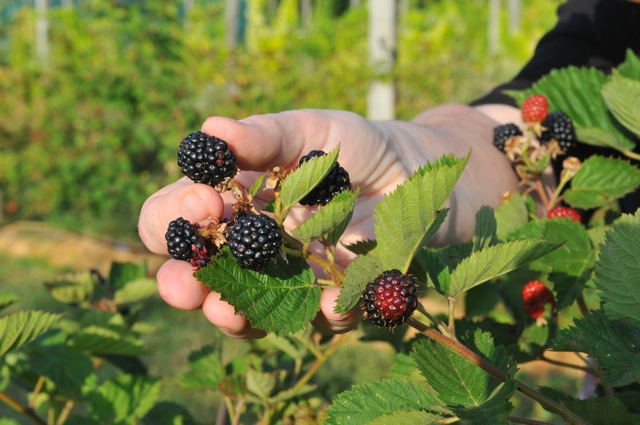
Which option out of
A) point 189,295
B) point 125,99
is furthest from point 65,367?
point 125,99

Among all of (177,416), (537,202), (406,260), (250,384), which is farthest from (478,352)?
(177,416)

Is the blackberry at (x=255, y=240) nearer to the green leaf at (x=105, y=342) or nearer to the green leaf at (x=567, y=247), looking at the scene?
the green leaf at (x=567, y=247)

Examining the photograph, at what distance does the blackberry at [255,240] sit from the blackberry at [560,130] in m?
0.57

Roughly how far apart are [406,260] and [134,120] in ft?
19.4

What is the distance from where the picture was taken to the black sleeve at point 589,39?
4.54 feet

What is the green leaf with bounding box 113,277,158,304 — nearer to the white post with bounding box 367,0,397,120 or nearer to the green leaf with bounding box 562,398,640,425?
the green leaf with bounding box 562,398,640,425

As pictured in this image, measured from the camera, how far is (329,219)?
610 millimetres

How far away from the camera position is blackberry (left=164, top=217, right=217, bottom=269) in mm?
681

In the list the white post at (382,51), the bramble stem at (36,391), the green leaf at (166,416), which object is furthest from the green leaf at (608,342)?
the white post at (382,51)

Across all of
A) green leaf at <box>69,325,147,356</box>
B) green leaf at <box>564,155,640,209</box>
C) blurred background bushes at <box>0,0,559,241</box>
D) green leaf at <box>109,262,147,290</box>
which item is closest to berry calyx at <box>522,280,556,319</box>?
green leaf at <box>564,155,640,209</box>

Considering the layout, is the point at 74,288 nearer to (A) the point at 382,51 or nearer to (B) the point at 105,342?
(B) the point at 105,342

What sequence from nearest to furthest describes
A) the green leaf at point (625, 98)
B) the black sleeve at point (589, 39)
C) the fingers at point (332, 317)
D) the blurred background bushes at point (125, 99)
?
the fingers at point (332, 317)
the green leaf at point (625, 98)
the black sleeve at point (589, 39)
the blurred background bushes at point (125, 99)

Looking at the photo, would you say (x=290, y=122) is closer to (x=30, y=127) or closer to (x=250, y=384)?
(x=250, y=384)

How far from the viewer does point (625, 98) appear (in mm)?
941
